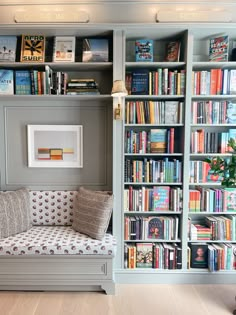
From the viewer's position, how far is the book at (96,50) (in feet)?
8.19

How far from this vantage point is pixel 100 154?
2781 millimetres

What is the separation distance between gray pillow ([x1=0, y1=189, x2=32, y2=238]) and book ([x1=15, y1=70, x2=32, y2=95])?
103 centimetres

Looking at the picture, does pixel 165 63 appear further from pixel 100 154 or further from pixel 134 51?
pixel 100 154

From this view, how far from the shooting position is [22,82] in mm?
2549

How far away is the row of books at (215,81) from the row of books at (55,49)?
0.92m

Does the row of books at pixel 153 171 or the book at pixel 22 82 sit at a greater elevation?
the book at pixel 22 82

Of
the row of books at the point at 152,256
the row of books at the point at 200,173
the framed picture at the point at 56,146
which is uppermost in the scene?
the framed picture at the point at 56,146

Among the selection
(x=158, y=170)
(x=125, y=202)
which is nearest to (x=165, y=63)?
(x=158, y=170)

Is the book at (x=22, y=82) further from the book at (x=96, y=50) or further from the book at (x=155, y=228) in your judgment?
the book at (x=155, y=228)

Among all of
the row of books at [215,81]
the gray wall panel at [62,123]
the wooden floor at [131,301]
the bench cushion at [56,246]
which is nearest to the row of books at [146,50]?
the row of books at [215,81]

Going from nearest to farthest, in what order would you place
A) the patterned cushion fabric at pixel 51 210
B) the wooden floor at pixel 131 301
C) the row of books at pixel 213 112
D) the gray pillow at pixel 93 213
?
1. the wooden floor at pixel 131 301
2. the gray pillow at pixel 93 213
3. the row of books at pixel 213 112
4. the patterned cushion fabric at pixel 51 210

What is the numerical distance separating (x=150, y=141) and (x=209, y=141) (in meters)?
0.59

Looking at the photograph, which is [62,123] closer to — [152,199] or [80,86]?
[80,86]

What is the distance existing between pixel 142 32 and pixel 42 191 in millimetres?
1935
